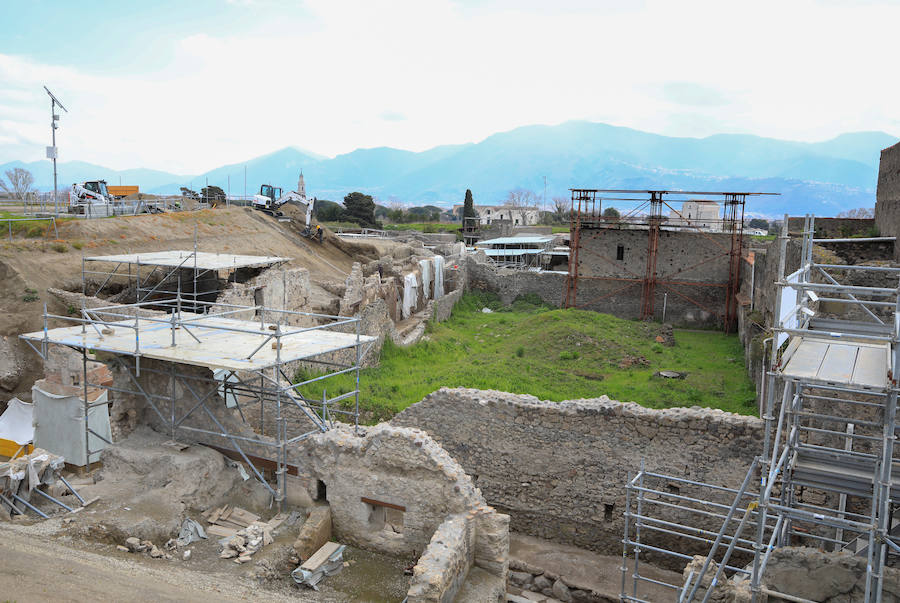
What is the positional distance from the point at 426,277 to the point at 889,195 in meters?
16.8

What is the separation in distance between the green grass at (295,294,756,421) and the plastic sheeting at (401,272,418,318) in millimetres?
1639

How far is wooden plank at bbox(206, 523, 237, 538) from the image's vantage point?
9.44m

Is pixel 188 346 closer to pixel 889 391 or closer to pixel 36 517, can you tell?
pixel 36 517

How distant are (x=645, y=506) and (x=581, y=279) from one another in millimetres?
18690

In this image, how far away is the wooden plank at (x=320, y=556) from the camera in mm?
8805

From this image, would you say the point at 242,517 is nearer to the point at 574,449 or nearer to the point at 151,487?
the point at 151,487

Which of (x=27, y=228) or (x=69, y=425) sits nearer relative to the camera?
(x=69, y=425)

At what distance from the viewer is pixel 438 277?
2958 centimetres

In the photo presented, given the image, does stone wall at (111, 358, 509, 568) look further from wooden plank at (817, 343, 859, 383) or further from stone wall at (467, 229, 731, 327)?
stone wall at (467, 229, 731, 327)

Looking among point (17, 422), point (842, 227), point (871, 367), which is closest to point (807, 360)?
point (871, 367)

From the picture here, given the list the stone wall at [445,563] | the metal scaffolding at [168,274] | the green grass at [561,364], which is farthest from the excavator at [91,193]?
the stone wall at [445,563]

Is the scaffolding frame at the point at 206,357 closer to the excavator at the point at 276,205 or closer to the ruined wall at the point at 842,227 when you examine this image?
the ruined wall at the point at 842,227

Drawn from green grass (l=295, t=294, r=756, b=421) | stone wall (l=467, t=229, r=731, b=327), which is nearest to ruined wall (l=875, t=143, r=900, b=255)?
stone wall (l=467, t=229, r=731, b=327)

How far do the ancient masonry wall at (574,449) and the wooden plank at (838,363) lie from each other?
351 centimetres
